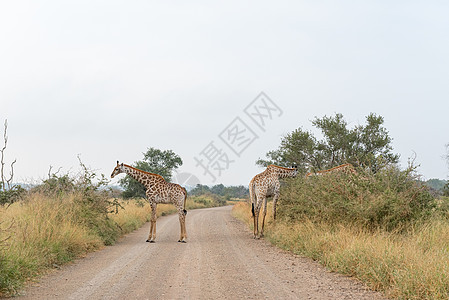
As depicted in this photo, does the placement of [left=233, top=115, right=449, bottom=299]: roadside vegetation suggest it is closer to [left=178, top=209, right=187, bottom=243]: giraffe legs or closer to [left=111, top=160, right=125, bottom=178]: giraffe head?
[left=178, top=209, right=187, bottom=243]: giraffe legs

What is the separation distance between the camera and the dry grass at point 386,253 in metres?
6.17

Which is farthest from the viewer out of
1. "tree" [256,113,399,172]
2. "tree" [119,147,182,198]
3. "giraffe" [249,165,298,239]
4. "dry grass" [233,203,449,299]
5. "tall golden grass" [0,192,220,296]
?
"tree" [119,147,182,198]

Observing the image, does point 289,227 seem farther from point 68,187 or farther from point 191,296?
point 68,187

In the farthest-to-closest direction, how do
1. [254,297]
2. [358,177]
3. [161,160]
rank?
[161,160], [358,177], [254,297]

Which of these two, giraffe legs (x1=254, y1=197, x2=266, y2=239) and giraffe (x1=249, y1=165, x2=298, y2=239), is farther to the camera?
giraffe (x1=249, y1=165, x2=298, y2=239)

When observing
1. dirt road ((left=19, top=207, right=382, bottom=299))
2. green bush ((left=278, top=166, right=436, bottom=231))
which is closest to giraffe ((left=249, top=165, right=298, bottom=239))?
green bush ((left=278, top=166, right=436, bottom=231))

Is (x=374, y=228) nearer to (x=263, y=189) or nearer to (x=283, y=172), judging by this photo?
(x=263, y=189)

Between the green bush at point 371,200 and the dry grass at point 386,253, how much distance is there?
32 centimetres

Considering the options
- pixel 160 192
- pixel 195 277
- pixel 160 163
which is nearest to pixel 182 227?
pixel 160 192

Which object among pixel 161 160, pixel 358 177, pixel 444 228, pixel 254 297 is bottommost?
pixel 254 297

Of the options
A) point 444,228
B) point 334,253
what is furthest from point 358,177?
point 334,253

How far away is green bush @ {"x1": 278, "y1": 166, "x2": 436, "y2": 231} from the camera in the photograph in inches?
408

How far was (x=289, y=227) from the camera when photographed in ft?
42.0

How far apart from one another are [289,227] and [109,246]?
5656 mm
